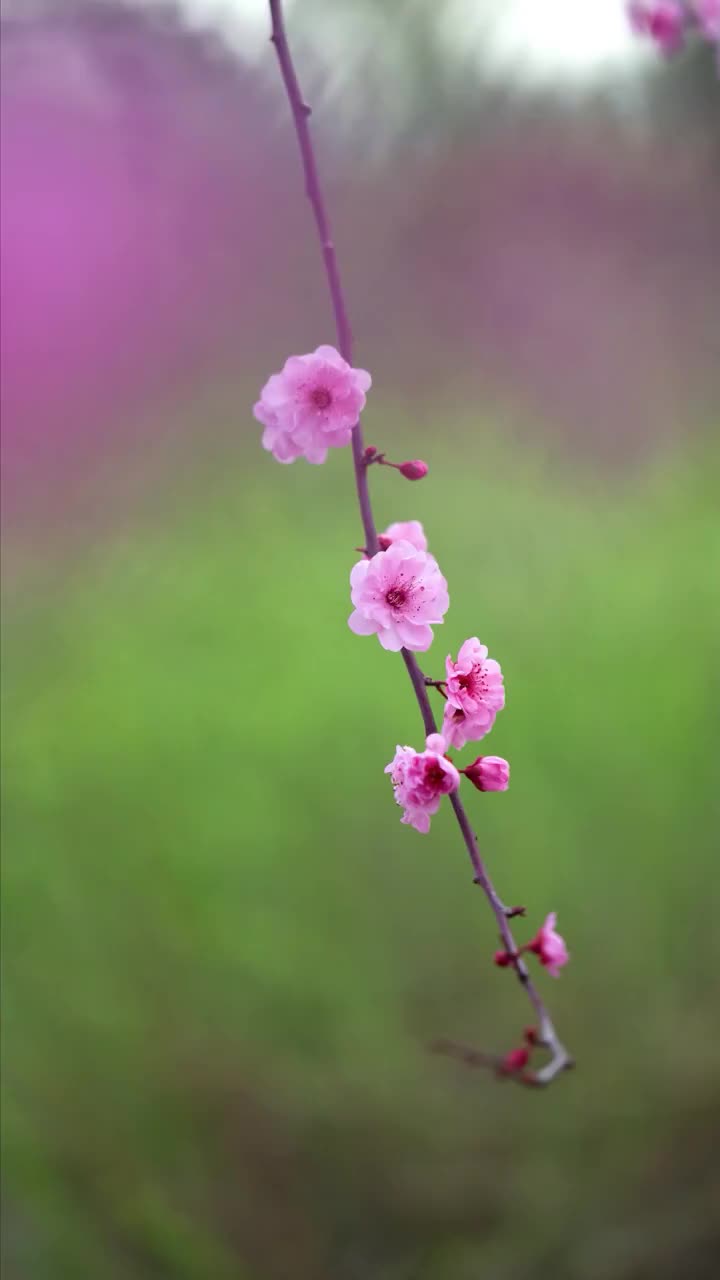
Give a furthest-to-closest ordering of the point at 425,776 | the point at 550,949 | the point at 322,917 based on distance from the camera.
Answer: the point at 322,917 → the point at 550,949 → the point at 425,776

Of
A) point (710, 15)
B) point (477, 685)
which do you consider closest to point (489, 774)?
point (477, 685)

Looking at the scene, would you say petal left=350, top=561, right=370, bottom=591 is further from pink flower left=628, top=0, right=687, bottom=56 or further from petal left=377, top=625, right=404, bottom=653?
pink flower left=628, top=0, right=687, bottom=56

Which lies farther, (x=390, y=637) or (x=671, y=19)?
(x=671, y=19)

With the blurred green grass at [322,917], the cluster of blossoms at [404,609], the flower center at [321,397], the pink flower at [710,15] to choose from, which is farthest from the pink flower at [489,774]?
the pink flower at [710,15]

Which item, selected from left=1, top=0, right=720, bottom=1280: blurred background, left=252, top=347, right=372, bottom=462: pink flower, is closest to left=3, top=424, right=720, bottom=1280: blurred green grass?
left=1, top=0, right=720, bottom=1280: blurred background

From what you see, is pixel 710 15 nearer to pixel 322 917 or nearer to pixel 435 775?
pixel 435 775

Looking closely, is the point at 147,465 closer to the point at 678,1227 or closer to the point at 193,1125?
the point at 193,1125
